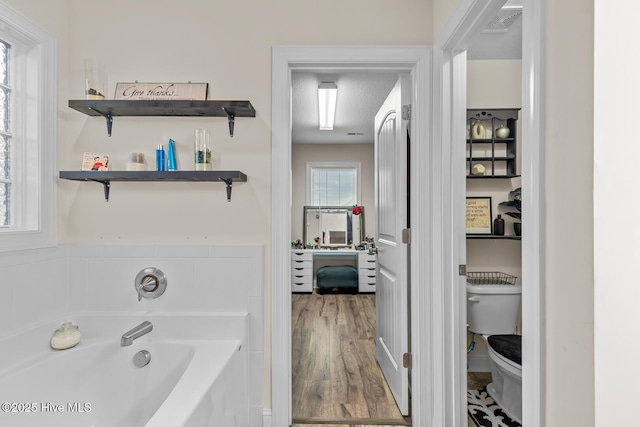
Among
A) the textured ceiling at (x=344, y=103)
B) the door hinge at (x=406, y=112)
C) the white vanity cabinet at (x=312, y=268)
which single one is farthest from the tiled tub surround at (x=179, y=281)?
the white vanity cabinet at (x=312, y=268)

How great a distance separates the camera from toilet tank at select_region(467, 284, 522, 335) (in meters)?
2.62

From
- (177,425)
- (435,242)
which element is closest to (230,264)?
(177,425)

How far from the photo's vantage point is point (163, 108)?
184 centimetres

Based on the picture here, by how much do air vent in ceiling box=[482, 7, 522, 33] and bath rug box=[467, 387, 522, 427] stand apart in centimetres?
220

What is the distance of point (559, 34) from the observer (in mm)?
938

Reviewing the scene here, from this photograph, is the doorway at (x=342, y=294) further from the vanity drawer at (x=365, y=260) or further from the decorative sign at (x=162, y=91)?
the decorative sign at (x=162, y=91)

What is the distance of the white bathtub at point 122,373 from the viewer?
1.48m

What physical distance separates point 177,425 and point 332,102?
3.32 meters

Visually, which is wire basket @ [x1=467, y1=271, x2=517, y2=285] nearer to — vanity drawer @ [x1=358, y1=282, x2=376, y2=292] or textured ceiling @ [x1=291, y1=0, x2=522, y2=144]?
textured ceiling @ [x1=291, y1=0, x2=522, y2=144]

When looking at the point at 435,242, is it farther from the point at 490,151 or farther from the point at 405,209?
the point at 490,151

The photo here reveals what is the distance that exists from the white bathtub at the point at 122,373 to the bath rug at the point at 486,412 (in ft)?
4.39

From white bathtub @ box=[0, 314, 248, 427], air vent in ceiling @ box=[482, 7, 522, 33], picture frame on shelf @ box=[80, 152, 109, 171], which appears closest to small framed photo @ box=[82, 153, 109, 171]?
picture frame on shelf @ box=[80, 152, 109, 171]

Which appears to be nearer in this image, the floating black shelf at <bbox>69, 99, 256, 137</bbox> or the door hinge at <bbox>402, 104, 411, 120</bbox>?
the floating black shelf at <bbox>69, 99, 256, 137</bbox>
